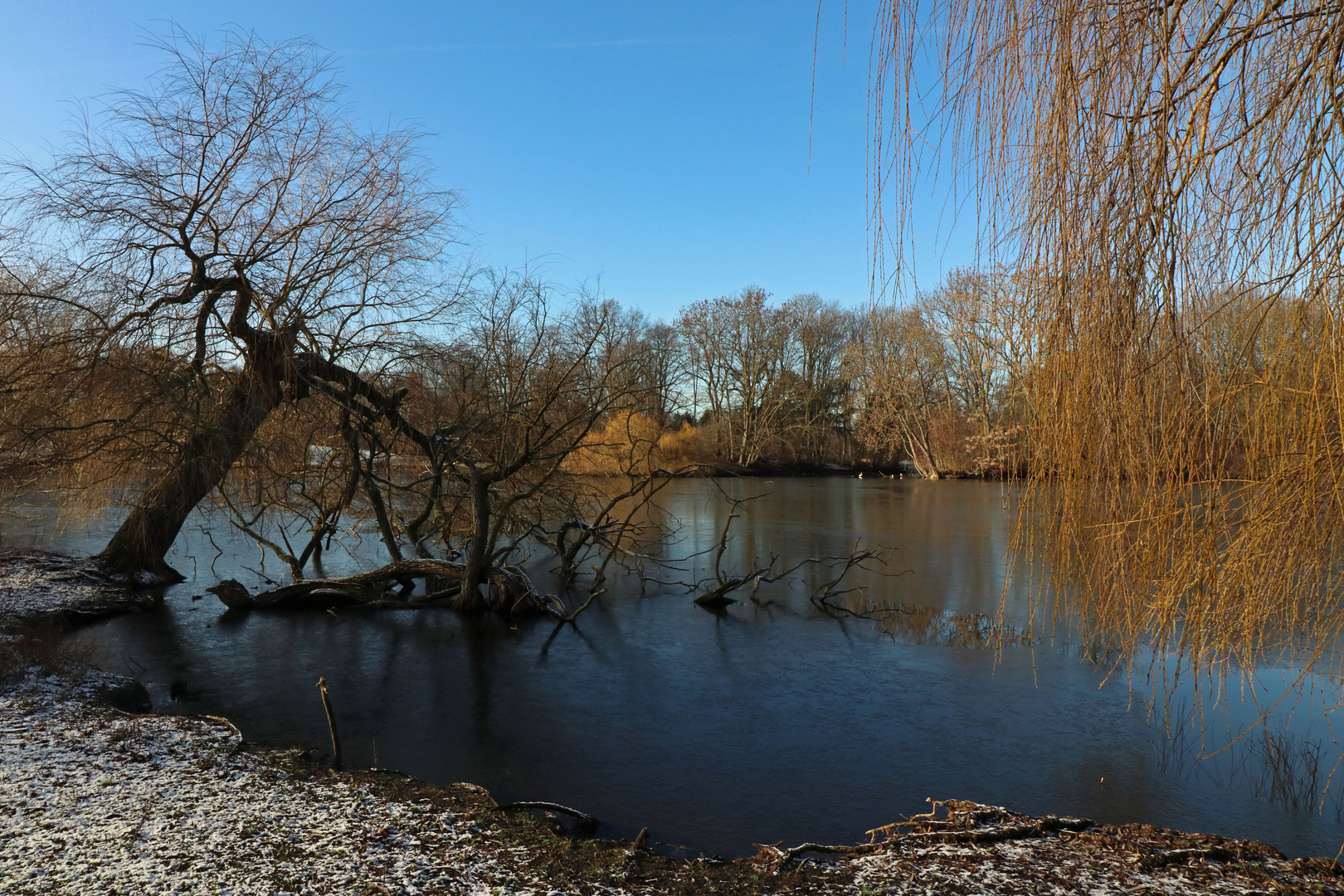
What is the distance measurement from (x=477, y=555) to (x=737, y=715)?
440 centimetres

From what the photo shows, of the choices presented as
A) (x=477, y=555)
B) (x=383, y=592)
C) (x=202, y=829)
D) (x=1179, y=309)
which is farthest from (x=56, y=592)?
(x=1179, y=309)

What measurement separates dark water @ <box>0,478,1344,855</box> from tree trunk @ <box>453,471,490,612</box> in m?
0.30

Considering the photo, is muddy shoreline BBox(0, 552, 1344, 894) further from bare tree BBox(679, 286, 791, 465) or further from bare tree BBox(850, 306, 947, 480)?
bare tree BBox(679, 286, 791, 465)

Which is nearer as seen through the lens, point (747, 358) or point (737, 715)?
point (737, 715)

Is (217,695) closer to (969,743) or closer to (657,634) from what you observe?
(657,634)

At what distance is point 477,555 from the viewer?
31.8ft

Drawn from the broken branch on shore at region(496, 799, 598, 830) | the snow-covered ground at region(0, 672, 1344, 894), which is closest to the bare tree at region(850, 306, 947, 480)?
the snow-covered ground at region(0, 672, 1344, 894)

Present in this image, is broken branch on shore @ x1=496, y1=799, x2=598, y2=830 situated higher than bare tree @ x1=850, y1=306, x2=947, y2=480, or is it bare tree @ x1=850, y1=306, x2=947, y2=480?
bare tree @ x1=850, y1=306, x2=947, y2=480

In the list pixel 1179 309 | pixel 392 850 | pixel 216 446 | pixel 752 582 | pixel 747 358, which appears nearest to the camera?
pixel 1179 309

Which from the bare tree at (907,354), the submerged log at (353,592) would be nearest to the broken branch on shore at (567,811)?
the bare tree at (907,354)

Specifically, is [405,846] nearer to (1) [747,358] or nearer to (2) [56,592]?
(2) [56,592]

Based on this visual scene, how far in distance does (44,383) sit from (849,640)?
8.24 meters

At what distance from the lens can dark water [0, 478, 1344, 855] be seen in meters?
4.75

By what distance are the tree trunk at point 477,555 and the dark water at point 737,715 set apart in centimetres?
30
